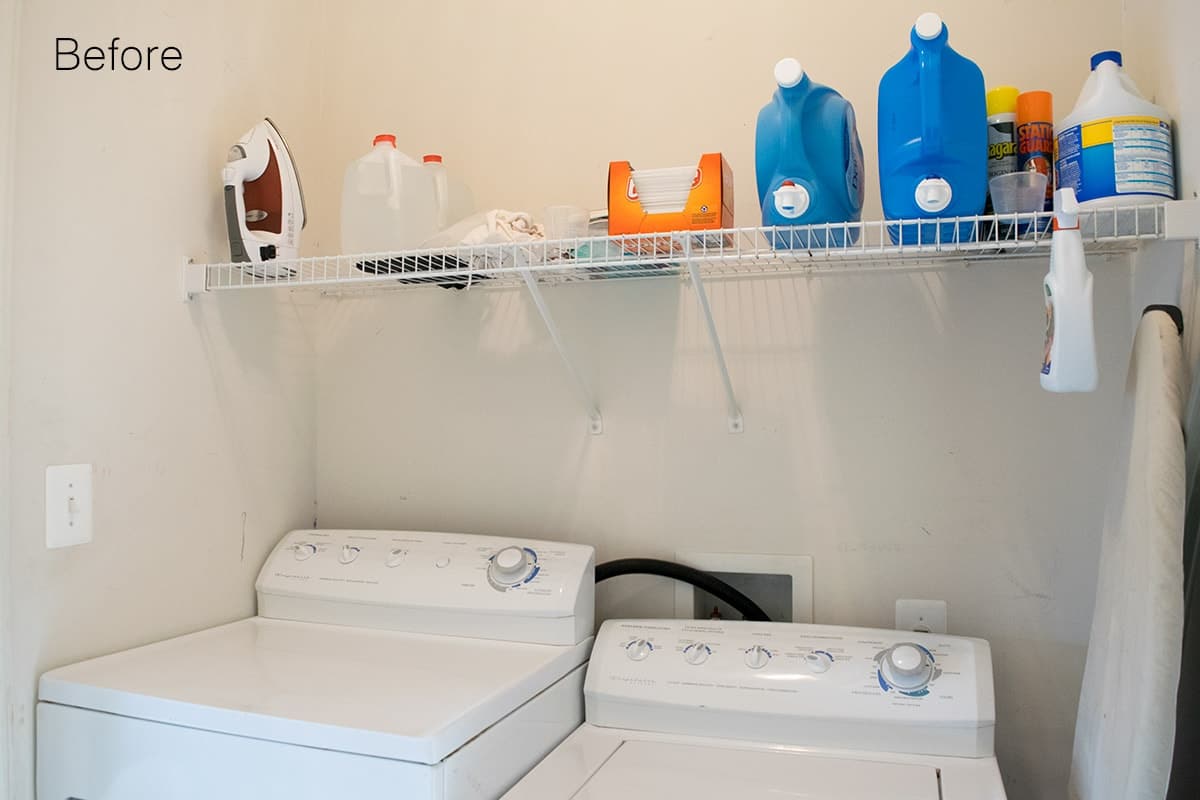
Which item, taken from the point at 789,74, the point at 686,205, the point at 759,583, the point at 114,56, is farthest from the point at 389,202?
the point at 759,583

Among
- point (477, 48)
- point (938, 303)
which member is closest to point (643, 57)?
point (477, 48)

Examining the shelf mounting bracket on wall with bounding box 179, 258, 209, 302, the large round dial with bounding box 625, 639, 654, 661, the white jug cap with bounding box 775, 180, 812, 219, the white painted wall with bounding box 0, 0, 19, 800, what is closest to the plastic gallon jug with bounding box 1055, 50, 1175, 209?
the white jug cap with bounding box 775, 180, 812, 219

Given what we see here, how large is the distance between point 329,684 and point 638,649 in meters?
0.52

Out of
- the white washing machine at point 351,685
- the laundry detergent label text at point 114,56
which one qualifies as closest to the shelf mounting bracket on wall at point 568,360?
the white washing machine at point 351,685

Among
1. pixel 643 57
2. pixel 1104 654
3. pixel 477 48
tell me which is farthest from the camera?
pixel 477 48

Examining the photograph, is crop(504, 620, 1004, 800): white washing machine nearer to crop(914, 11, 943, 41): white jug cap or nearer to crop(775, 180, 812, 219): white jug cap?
crop(775, 180, 812, 219): white jug cap

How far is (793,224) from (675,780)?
33.9 inches

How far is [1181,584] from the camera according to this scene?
3.38 feet

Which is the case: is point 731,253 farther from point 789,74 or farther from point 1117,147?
point 1117,147

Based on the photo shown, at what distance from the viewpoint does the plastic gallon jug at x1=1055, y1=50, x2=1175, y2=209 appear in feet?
4.06

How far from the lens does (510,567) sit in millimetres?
1598

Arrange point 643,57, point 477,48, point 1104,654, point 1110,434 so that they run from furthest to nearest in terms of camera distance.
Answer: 1. point 477,48
2. point 643,57
3. point 1110,434
4. point 1104,654

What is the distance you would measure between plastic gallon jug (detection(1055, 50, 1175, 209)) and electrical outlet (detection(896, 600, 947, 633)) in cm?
74

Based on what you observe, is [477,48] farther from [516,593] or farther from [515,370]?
[516,593]
